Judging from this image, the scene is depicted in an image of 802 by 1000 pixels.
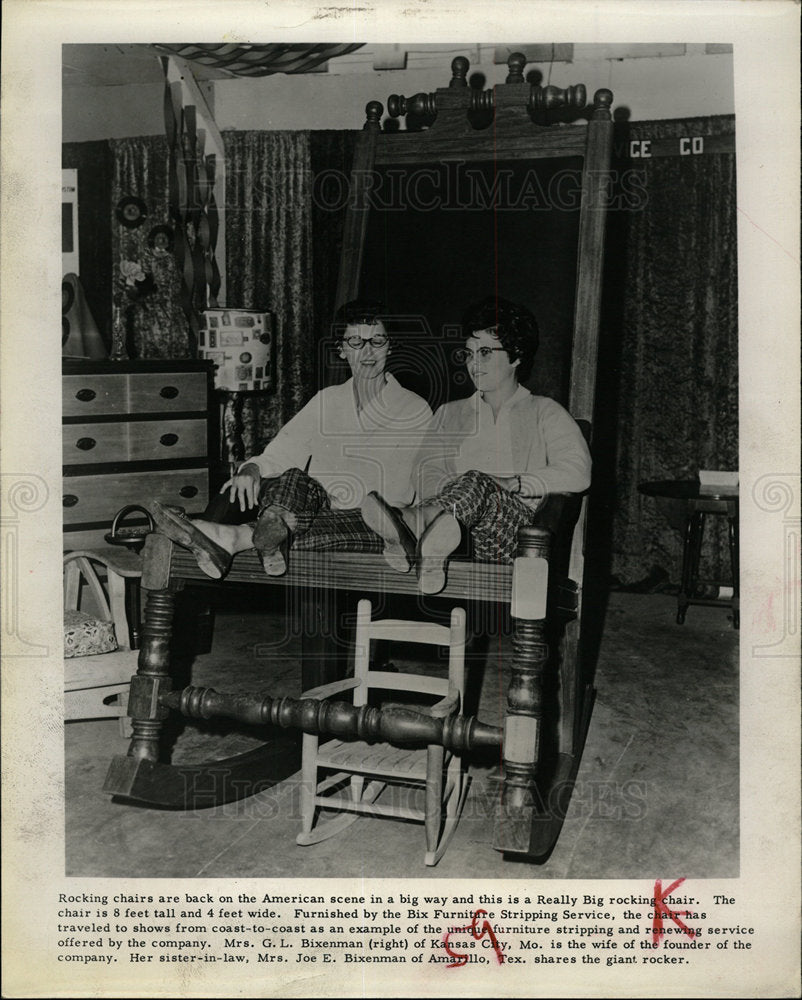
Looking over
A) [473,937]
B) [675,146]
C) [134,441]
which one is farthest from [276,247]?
[473,937]

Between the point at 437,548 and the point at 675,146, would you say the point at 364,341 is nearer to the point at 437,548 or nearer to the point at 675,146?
the point at 437,548

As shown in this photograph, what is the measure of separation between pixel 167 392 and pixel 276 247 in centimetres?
135

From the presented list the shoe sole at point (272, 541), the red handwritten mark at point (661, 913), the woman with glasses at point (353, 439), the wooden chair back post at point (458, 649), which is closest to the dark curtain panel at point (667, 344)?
the woman with glasses at point (353, 439)

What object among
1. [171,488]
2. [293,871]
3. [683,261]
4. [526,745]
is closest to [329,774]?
[293,871]

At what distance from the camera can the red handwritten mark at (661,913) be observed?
2.35 m

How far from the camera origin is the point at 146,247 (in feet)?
19.4

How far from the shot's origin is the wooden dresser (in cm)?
473

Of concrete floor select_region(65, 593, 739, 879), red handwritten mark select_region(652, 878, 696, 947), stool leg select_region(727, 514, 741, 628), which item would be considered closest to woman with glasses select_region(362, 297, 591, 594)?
concrete floor select_region(65, 593, 739, 879)

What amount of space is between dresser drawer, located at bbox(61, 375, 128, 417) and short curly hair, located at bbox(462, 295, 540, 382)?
227 cm

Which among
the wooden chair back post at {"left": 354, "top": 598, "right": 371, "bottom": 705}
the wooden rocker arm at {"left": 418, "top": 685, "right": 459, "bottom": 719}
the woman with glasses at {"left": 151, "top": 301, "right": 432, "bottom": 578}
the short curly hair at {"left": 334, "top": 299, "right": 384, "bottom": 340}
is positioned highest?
the short curly hair at {"left": 334, "top": 299, "right": 384, "bottom": 340}

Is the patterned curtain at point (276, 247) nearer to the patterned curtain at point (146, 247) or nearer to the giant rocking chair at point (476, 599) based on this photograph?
the patterned curtain at point (146, 247)

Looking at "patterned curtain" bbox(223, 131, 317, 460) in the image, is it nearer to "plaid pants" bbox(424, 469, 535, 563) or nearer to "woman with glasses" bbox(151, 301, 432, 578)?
"woman with glasses" bbox(151, 301, 432, 578)

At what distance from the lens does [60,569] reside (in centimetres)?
261

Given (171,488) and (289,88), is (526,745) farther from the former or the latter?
(289,88)
